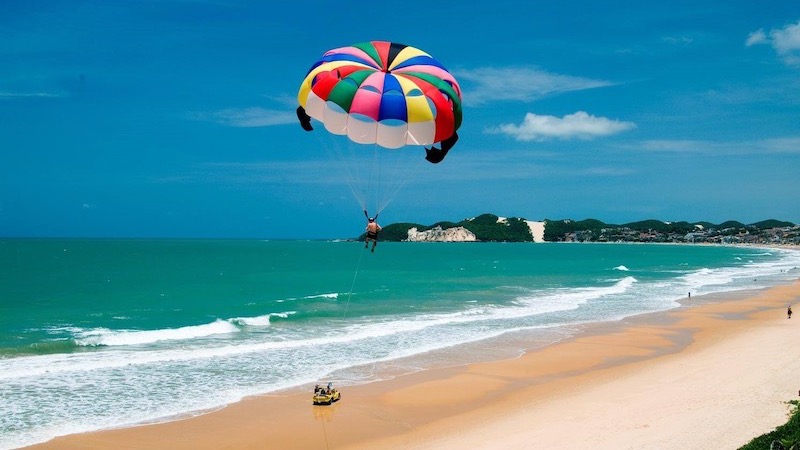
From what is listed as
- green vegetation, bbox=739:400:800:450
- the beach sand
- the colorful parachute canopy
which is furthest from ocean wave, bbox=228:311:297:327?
green vegetation, bbox=739:400:800:450

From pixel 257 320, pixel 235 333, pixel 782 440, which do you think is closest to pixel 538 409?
pixel 782 440

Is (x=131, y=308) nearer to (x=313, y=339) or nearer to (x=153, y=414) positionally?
(x=313, y=339)

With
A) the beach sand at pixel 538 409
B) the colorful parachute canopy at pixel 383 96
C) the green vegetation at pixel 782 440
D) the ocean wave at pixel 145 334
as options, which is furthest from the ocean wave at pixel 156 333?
the green vegetation at pixel 782 440

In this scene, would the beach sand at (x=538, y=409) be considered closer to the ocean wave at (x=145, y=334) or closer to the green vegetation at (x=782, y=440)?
the green vegetation at (x=782, y=440)

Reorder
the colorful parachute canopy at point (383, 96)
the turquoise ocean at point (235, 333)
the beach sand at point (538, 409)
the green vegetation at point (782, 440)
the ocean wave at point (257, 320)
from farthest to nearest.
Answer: the ocean wave at point (257, 320), the turquoise ocean at point (235, 333), the colorful parachute canopy at point (383, 96), the beach sand at point (538, 409), the green vegetation at point (782, 440)

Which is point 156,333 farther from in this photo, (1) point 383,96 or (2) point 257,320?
(1) point 383,96

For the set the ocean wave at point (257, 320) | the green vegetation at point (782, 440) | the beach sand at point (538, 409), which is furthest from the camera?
the ocean wave at point (257, 320)

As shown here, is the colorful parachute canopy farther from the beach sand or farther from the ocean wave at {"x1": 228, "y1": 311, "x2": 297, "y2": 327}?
the ocean wave at {"x1": 228, "y1": 311, "x2": 297, "y2": 327}
